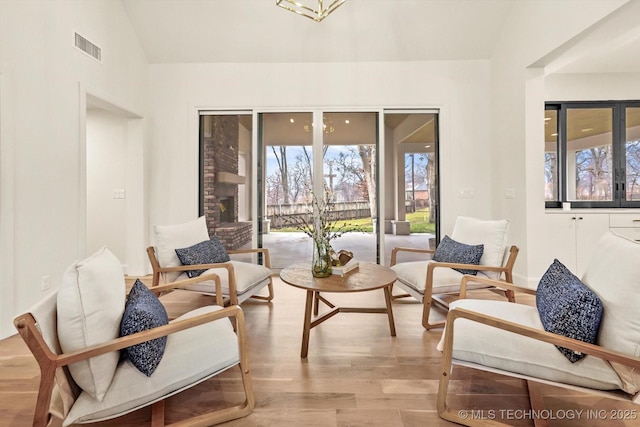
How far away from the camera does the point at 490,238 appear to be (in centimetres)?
288

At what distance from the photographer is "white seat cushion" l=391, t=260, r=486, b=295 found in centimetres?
266

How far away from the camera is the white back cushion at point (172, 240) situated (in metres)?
2.85

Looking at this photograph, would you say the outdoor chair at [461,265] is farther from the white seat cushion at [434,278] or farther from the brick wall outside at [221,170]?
the brick wall outside at [221,170]

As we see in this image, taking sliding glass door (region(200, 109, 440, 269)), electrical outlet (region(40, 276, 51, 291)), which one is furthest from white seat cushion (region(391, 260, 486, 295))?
electrical outlet (region(40, 276, 51, 291))

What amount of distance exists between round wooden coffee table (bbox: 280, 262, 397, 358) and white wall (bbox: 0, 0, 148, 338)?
89.1 inches

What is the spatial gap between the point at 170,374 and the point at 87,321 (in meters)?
0.43

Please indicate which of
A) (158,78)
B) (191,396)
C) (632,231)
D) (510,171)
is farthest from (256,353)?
(632,231)

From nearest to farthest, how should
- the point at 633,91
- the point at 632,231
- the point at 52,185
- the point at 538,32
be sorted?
the point at 52,185 < the point at 538,32 < the point at 632,231 < the point at 633,91

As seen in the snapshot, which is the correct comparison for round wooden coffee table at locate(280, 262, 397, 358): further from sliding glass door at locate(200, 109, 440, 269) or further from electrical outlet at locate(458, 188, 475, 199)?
electrical outlet at locate(458, 188, 475, 199)

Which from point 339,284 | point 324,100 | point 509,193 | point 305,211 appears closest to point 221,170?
point 305,211

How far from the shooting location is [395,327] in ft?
8.80

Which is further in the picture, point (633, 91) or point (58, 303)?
point (633, 91)

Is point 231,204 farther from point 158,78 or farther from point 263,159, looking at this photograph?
point 158,78

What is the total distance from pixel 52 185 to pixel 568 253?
227 inches
